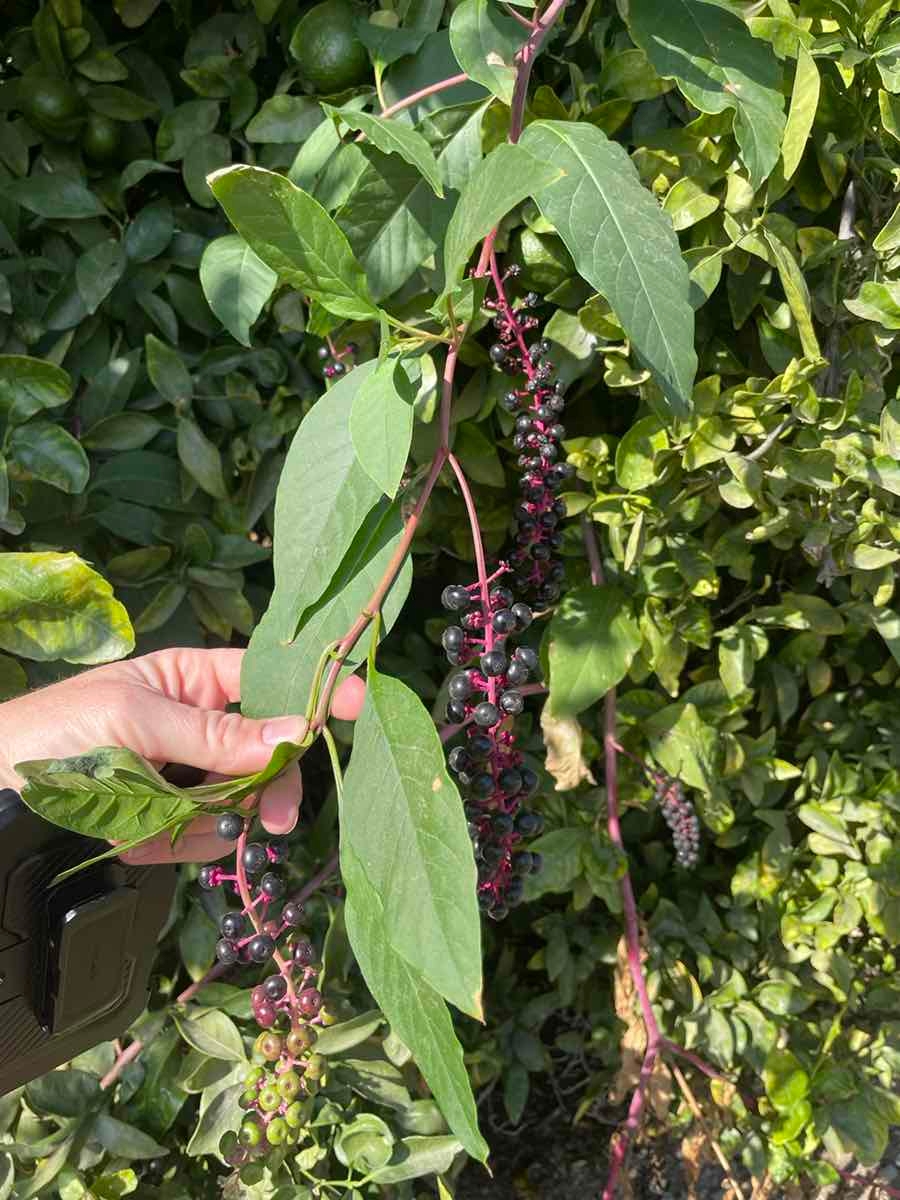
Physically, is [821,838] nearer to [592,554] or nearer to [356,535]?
[592,554]

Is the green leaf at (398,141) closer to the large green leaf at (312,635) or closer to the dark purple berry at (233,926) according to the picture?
the large green leaf at (312,635)

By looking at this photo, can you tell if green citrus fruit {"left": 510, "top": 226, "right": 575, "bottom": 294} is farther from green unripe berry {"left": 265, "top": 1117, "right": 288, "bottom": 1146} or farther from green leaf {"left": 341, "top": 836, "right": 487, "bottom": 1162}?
green unripe berry {"left": 265, "top": 1117, "right": 288, "bottom": 1146}

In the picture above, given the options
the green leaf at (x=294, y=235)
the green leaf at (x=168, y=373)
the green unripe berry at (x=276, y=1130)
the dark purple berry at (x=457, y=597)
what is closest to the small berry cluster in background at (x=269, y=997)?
the green unripe berry at (x=276, y=1130)

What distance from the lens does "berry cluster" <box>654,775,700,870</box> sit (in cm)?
121

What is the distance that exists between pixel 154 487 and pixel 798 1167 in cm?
116

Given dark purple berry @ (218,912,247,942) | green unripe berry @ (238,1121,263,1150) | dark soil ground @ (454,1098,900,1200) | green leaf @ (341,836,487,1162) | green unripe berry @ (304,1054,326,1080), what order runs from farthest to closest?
dark soil ground @ (454,1098,900,1200), green unripe berry @ (238,1121,263,1150), green unripe berry @ (304,1054,326,1080), dark purple berry @ (218,912,247,942), green leaf @ (341,836,487,1162)

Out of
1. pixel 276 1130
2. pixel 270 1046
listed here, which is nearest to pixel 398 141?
pixel 270 1046

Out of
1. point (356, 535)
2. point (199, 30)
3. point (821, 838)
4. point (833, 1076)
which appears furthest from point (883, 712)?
point (199, 30)

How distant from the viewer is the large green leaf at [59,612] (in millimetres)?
893

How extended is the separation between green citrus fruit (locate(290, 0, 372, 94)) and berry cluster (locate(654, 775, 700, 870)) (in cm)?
84

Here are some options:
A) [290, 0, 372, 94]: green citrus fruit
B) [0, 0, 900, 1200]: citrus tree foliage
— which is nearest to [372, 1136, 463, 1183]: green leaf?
[0, 0, 900, 1200]: citrus tree foliage

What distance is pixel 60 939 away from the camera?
28.5 inches

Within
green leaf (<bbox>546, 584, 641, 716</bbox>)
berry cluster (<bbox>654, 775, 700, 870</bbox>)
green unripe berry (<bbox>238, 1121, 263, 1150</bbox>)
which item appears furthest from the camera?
berry cluster (<bbox>654, 775, 700, 870</bbox>)

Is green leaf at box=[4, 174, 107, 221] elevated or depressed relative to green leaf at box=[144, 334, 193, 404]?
elevated
